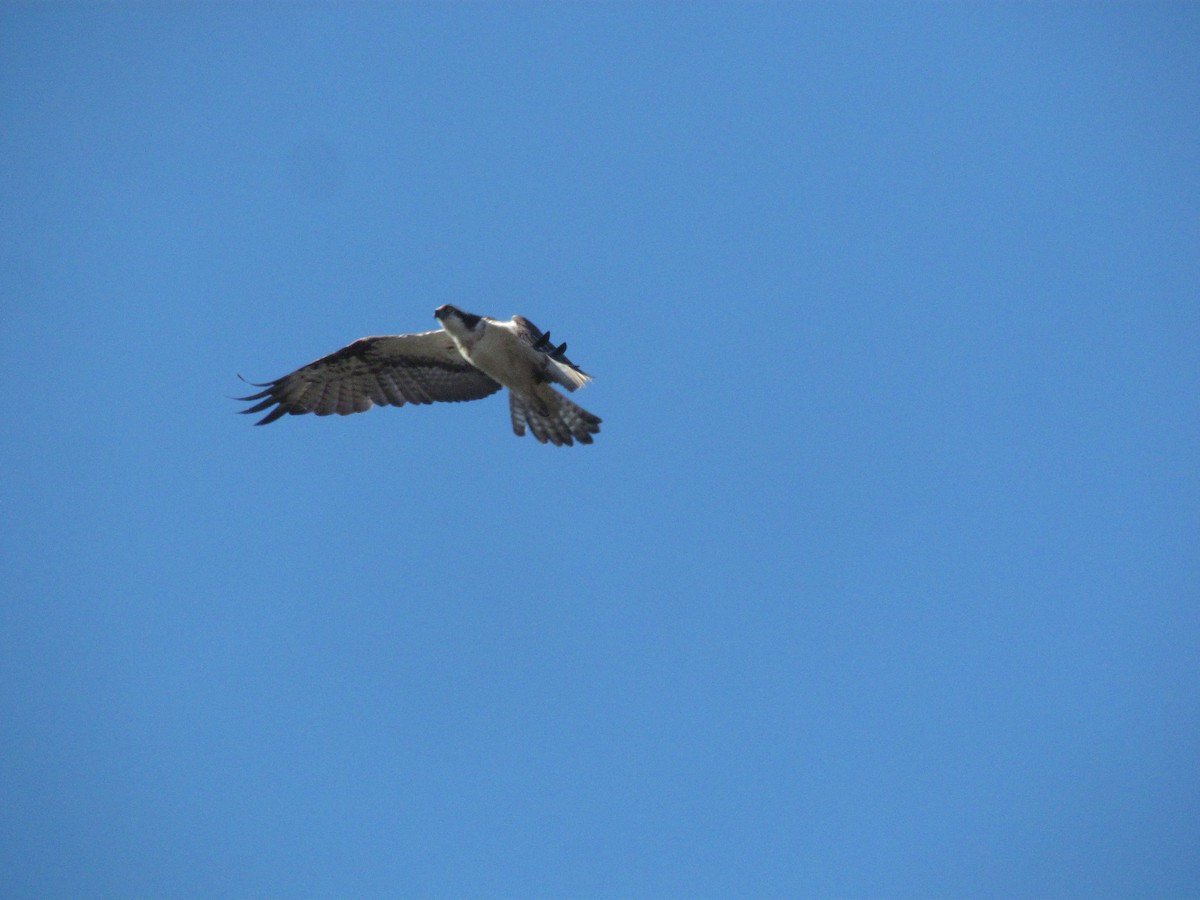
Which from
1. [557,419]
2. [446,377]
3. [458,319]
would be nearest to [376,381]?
[446,377]

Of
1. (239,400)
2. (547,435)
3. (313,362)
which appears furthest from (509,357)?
(239,400)

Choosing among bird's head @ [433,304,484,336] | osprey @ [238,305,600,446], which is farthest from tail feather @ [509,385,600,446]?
bird's head @ [433,304,484,336]

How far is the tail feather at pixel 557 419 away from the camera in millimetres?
11609

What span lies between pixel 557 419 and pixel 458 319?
4.97ft

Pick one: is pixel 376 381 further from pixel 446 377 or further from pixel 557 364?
pixel 557 364

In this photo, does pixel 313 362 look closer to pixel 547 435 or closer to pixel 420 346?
pixel 420 346

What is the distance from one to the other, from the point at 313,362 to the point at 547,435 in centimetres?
295

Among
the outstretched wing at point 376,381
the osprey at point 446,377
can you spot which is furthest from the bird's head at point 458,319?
the outstretched wing at point 376,381

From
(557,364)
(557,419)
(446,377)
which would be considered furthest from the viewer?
(446,377)

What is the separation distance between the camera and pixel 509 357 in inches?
452

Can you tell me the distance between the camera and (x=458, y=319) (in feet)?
37.6

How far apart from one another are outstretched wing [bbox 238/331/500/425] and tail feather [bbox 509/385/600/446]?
38.4 inches

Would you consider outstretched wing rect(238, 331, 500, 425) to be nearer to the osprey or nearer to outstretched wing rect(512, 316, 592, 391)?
the osprey

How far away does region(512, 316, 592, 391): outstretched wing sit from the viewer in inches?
422
